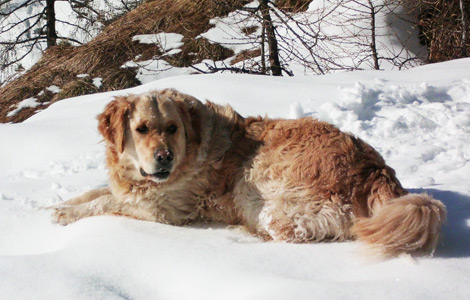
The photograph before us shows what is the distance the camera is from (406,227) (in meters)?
2.98

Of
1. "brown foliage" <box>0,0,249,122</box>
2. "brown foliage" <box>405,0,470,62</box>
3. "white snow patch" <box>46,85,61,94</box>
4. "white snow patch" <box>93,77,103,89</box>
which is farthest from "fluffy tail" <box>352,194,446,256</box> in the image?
"white snow patch" <box>46,85,61,94</box>

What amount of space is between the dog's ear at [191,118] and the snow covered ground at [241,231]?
0.75 m

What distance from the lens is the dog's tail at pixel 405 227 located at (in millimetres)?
2930

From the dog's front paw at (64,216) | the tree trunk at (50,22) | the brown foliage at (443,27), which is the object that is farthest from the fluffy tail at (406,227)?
the tree trunk at (50,22)

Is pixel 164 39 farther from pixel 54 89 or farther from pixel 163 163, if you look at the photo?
pixel 163 163

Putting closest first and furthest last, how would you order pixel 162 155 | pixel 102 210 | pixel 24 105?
pixel 162 155 → pixel 102 210 → pixel 24 105

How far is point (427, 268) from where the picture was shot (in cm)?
270

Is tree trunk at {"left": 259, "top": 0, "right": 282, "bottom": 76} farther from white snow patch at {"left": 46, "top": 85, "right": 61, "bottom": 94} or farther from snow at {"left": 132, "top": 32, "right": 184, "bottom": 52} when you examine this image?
white snow patch at {"left": 46, "top": 85, "right": 61, "bottom": 94}

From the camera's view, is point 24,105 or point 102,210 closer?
point 102,210

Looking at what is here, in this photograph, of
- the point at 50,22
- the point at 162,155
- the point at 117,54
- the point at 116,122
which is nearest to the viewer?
the point at 162,155

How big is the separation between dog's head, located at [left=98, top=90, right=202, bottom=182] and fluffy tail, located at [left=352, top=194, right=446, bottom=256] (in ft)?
5.29

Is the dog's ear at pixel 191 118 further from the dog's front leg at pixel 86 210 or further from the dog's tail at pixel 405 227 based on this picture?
the dog's tail at pixel 405 227

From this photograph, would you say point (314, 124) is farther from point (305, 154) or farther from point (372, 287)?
point (372, 287)

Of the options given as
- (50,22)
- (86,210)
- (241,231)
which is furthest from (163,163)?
(50,22)
